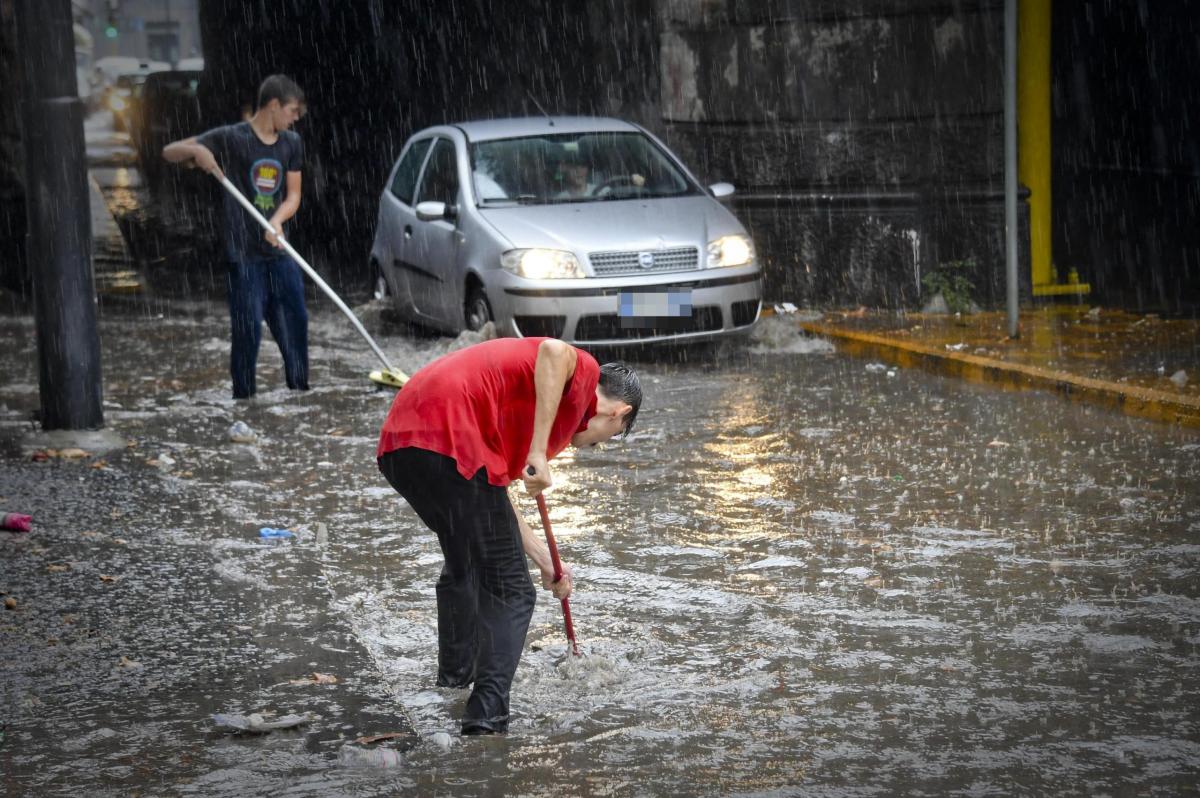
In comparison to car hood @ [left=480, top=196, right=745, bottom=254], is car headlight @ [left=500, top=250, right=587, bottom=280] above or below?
below

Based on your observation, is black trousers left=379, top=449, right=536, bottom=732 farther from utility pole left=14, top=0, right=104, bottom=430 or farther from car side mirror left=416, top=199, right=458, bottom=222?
car side mirror left=416, top=199, right=458, bottom=222

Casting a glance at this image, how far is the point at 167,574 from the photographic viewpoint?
639 cm

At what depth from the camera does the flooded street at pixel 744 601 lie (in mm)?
4461

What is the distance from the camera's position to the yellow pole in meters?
13.4

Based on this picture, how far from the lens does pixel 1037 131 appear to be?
13656mm

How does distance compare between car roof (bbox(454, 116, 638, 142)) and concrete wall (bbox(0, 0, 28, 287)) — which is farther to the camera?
concrete wall (bbox(0, 0, 28, 287))

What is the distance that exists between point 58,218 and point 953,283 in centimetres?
730

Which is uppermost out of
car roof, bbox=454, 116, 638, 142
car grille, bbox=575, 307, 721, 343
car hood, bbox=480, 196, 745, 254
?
car roof, bbox=454, 116, 638, 142

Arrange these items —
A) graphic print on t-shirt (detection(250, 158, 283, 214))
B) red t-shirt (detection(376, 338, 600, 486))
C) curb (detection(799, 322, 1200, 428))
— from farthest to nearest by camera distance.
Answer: graphic print on t-shirt (detection(250, 158, 283, 214)) < curb (detection(799, 322, 1200, 428)) < red t-shirt (detection(376, 338, 600, 486))

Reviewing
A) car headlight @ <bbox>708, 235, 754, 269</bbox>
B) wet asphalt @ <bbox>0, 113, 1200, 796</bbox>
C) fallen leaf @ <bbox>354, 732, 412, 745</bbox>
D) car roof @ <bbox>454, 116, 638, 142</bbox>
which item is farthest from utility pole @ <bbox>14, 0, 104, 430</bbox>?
fallen leaf @ <bbox>354, 732, 412, 745</bbox>

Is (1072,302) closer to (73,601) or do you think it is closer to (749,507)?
(749,507)

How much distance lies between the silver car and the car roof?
11mm

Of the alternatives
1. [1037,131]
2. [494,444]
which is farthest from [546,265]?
→ [494,444]

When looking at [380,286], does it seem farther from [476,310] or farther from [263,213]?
[263,213]
